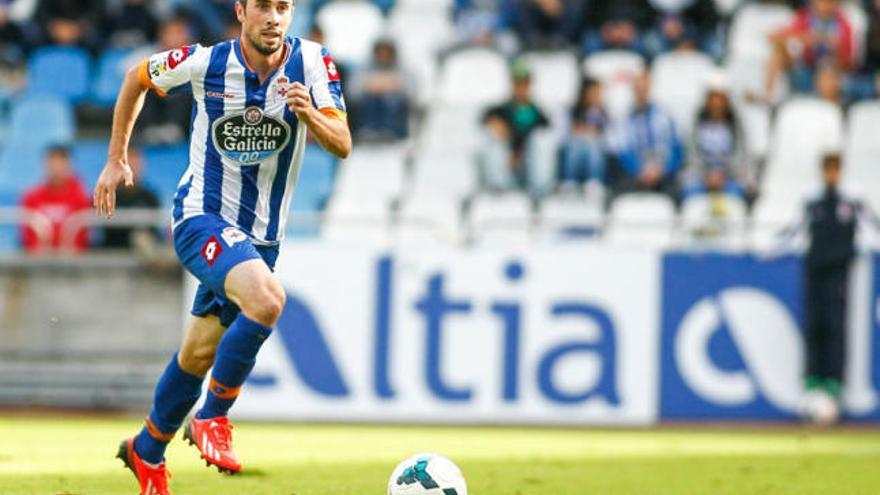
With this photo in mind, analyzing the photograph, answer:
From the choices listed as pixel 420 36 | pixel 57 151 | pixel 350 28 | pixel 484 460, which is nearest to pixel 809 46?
pixel 420 36

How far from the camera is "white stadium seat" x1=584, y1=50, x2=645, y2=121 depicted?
17266 millimetres

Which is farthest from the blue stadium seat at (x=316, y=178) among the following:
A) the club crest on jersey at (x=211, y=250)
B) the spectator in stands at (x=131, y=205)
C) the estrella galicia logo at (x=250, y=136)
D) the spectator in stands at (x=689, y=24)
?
the club crest on jersey at (x=211, y=250)

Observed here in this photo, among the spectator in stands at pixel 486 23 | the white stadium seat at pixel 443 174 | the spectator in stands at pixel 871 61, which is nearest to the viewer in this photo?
the white stadium seat at pixel 443 174

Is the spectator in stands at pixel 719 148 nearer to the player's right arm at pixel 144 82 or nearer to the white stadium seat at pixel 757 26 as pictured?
the white stadium seat at pixel 757 26

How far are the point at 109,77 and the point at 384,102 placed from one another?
10.3 ft

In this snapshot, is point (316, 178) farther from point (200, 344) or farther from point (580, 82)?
point (200, 344)

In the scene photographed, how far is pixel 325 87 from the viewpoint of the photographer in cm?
780

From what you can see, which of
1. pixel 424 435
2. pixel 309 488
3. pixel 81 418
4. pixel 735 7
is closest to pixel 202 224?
pixel 309 488

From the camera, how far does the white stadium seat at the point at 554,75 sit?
697 inches

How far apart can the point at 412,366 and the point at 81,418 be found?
115 inches

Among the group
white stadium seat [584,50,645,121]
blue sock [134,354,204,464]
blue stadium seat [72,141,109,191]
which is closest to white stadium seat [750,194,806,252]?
white stadium seat [584,50,645,121]

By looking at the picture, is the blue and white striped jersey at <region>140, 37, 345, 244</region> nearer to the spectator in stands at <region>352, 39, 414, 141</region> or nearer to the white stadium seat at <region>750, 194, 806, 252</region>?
Answer: the white stadium seat at <region>750, 194, 806, 252</region>

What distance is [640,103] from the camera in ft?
52.8

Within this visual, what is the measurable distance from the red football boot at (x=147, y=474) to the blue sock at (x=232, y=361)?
365 mm
